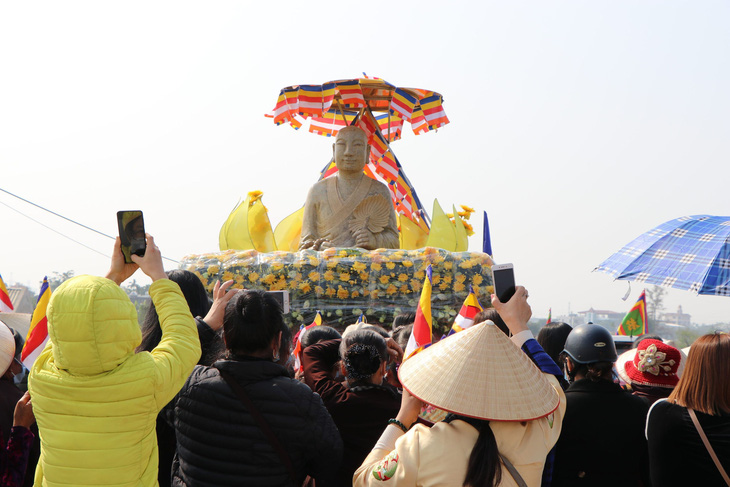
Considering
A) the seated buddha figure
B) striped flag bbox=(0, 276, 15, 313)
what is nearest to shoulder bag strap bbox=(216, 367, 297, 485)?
striped flag bbox=(0, 276, 15, 313)

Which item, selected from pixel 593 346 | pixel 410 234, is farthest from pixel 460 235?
pixel 593 346

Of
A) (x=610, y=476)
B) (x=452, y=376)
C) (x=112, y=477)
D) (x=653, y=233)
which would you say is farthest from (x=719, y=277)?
(x=112, y=477)

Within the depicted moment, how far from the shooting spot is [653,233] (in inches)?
202

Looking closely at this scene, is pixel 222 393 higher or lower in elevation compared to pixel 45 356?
lower

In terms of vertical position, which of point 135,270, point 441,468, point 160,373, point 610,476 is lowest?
point 610,476

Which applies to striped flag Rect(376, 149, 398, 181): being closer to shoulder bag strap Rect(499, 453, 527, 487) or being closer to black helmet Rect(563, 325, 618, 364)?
black helmet Rect(563, 325, 618, 364)

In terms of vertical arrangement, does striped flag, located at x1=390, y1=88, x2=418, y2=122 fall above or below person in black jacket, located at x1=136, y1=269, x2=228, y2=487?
above

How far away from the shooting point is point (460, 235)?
1103 cm

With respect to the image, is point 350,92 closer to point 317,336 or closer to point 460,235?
point 460,235

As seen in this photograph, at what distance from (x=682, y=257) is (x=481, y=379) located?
9.58 ft

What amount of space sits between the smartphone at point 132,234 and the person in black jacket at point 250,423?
1.64ft

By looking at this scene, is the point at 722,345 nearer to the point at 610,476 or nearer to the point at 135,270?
the point at 610,476

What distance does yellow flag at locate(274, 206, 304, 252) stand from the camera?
40.8 feet

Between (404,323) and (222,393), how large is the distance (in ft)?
9.20
